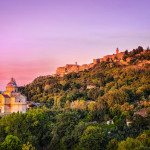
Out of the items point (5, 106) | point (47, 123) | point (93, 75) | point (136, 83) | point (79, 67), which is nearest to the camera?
point (47, 123)

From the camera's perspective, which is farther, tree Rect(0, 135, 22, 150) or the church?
the church

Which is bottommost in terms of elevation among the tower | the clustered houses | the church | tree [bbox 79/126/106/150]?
tree [bbox 79/126/106/150]

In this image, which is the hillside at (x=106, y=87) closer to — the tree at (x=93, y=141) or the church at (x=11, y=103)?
the church at (x=11, y=103)

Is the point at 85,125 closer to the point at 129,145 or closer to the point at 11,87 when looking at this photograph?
the point at 129,145

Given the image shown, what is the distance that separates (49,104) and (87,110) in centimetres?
1150

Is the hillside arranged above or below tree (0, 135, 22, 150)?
above

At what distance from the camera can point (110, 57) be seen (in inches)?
3509

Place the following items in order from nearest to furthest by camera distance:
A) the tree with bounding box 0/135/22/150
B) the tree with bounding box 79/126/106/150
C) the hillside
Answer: the tree with bounding box 0/135/22/150
the tree with bounding box 79/126/106/150
the hillside

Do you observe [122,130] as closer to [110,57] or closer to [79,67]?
[110,57]

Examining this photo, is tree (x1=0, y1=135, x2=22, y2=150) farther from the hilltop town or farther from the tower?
the hilltop town

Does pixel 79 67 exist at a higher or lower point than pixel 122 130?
higher

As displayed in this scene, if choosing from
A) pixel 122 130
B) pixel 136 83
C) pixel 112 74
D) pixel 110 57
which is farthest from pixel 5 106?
pixel 110 57

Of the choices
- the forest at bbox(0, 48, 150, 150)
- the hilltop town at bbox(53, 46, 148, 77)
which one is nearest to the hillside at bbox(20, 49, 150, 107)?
the forest at bbox(0, 48, 150, 150)

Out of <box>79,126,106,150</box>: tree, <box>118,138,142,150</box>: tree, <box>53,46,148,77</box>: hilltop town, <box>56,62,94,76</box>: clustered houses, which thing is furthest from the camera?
<box>56,62,94,76</box>: clustered houses
